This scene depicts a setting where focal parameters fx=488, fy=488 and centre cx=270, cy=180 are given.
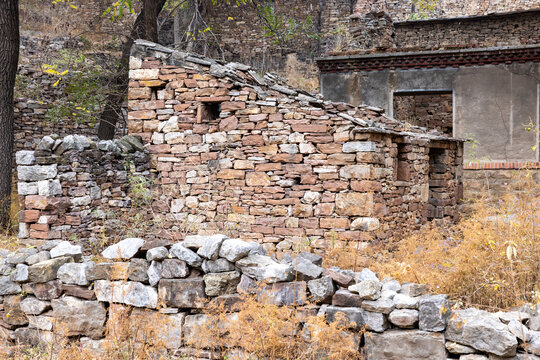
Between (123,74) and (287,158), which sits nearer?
(287,158)

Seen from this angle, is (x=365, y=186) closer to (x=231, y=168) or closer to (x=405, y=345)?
(x=231, y=168)

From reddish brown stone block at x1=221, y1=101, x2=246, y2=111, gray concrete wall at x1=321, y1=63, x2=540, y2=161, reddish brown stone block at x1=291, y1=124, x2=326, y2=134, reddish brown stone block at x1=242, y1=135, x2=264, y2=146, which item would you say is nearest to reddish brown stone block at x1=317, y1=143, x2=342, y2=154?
reddish brown stone block at x1=291, y1=124, x2=326, y2=134

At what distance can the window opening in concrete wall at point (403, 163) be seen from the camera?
790 centimetres

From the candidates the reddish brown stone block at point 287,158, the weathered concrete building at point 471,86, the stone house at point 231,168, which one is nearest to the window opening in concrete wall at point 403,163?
Result: the stone house at point 231,168

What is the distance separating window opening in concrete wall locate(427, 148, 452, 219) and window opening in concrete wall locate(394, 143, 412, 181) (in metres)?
1.37

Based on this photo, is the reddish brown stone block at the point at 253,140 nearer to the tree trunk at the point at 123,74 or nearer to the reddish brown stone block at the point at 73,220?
the reddish brown stone block at the point at 73,220

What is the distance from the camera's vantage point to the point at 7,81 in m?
8.59

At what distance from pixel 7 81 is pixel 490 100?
10163mm

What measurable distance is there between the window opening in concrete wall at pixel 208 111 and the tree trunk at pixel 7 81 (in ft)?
11.5

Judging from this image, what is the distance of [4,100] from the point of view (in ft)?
28.1

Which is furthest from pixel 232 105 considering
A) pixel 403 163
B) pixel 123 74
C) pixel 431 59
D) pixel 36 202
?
pixel 431 59

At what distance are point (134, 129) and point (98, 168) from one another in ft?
4.19

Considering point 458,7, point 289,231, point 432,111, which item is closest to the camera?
point 289,231

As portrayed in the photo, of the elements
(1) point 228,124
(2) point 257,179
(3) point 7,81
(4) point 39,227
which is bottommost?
(4) point 39,227
